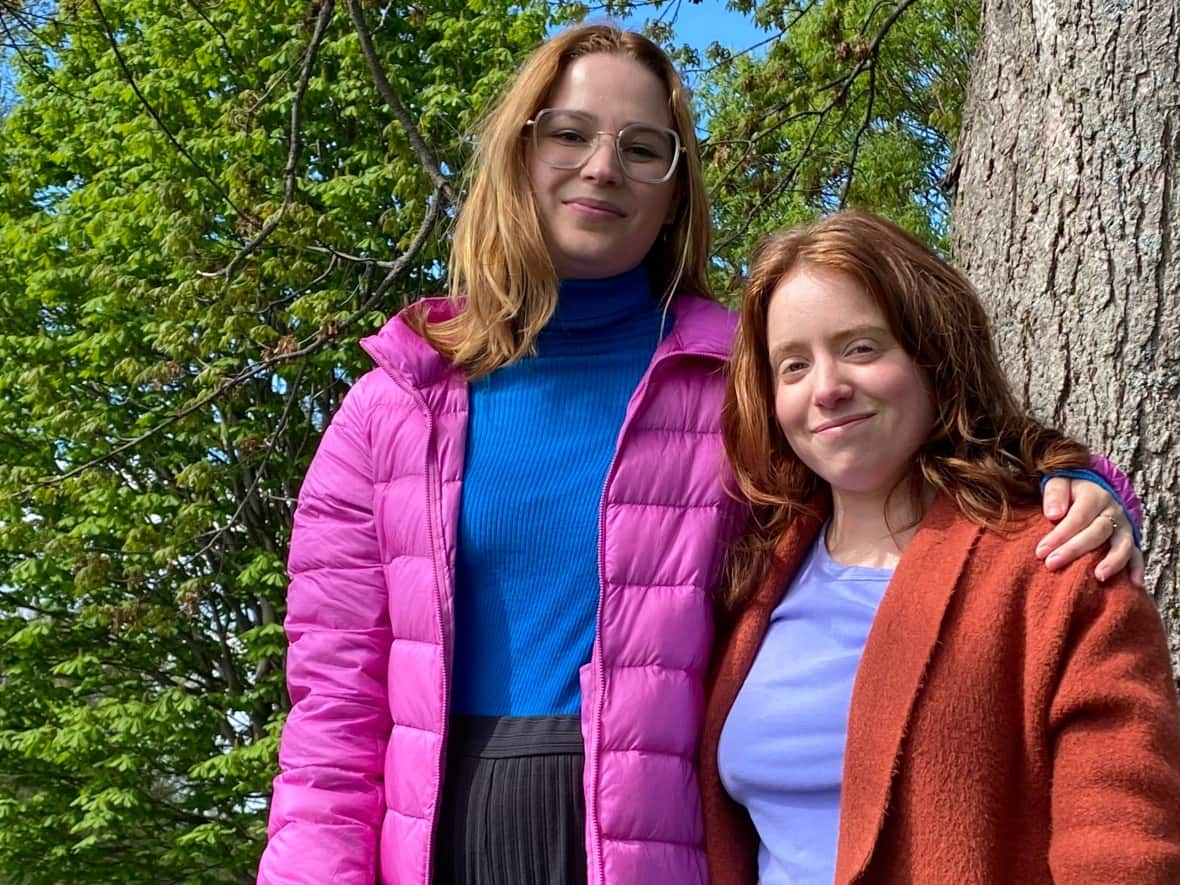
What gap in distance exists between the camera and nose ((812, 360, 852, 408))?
1723 mm

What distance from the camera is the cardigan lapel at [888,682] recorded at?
1.57 meters

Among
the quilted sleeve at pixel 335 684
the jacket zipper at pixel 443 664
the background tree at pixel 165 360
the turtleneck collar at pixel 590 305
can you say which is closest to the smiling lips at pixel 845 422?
the turtleneck collar at pixel 590 305

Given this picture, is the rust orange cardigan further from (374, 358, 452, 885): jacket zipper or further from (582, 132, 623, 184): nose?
(582, 132, 623, 184): nose

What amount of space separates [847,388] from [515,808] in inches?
31.1

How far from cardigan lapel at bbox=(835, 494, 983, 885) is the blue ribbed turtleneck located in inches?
17.9

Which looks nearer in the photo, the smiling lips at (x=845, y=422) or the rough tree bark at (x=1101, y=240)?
the smiling lips at (x=845, y=422)

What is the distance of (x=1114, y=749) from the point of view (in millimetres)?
1449

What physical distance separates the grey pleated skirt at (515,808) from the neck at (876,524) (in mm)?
489

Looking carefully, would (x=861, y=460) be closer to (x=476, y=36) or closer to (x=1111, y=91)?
(x=1111, y=91)

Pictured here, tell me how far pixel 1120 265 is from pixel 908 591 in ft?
3.55

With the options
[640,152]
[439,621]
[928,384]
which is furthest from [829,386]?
[439,621]

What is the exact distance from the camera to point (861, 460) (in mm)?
1746

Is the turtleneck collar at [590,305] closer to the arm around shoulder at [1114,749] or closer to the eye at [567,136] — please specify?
the eye at [567,136]

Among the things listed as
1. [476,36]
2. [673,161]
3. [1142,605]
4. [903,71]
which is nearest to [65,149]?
[476,36]
